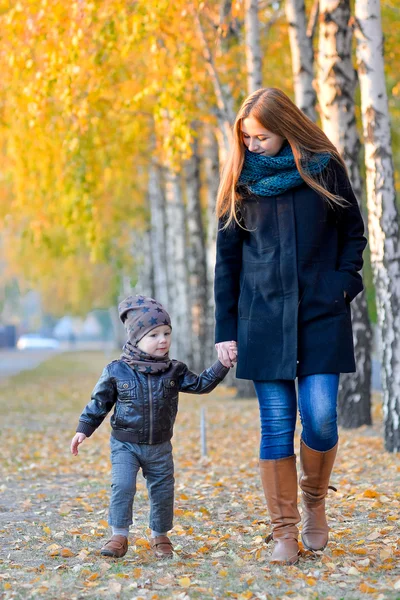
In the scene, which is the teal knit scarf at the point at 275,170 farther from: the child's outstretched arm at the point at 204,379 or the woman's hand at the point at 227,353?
the child's outstretched arm at the point at 204,379

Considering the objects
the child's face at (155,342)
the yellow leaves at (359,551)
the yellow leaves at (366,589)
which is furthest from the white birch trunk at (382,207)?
the yellow leaves at (366,589)

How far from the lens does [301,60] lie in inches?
461

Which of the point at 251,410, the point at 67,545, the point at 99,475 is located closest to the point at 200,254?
the point at 251,410

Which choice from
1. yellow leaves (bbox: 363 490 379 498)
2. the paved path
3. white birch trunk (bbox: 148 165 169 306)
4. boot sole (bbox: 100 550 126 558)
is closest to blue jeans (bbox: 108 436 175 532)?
boot sole (bbox: 100 550 126 558)

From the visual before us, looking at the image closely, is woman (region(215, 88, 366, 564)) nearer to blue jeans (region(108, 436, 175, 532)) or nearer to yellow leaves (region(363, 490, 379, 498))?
blue jeans (region(108, 436, 175, 532))

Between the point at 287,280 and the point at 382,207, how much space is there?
13.5 ft

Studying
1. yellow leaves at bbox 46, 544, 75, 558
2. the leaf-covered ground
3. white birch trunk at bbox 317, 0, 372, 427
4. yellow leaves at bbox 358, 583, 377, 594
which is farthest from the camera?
white birch trunk at bbox 317, 0, 372, 427

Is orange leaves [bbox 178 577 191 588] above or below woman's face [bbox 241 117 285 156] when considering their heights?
below

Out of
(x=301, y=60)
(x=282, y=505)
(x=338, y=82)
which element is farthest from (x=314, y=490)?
(x=301, y=60)

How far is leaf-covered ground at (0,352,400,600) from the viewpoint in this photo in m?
4.62

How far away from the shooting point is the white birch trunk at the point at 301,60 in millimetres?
11555

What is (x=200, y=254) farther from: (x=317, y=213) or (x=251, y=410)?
(x=317, y=213)

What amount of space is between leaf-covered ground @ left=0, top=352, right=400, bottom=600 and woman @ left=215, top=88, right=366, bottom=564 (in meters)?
0.36

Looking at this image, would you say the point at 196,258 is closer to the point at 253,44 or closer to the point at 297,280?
the point at 253,44
